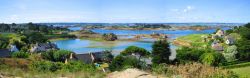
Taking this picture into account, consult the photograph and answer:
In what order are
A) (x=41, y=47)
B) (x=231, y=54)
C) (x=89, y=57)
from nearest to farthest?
(x=231, y=54) < (x=89, y=57) < (x=41, y=47)

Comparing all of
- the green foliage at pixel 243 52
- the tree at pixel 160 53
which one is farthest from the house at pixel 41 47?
the green foliage at pixel 243 52

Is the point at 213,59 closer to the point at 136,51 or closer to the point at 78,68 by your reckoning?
the point at 136,51

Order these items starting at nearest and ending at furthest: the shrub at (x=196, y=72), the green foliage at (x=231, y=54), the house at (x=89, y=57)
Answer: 1. the shrub at (x=196, y=72)
2. the green foliage at (x=231, y=54)
3. the house at (x=89, y=57)

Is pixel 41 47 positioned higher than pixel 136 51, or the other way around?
pixel 136 51

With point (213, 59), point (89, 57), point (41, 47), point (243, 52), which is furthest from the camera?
point (41, 47)

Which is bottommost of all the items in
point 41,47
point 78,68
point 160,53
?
point 41,47

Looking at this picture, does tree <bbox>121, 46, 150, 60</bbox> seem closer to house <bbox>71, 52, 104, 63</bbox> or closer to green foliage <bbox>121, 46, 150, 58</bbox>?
green foliage <bbox>121, 46, 150, 58</bbox>

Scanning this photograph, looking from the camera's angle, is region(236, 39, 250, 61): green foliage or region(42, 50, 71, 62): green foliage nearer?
region(236, 39, 250, 61): green foliage

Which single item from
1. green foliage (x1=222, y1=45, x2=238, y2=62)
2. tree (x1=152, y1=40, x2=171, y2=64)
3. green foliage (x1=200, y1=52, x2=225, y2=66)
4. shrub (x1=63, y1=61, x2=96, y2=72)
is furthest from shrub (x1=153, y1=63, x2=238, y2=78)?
green foliage (x1=222, y1=45, x2=238, y2=62)

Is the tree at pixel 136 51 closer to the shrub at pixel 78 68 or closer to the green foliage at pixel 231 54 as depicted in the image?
the green foliage at pixel 231 54

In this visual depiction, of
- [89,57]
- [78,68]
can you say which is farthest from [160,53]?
[78,68]

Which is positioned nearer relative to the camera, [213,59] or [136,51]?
[213,59]

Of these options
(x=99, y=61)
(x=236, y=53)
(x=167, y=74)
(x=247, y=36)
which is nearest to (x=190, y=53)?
(x=236, y=53)
